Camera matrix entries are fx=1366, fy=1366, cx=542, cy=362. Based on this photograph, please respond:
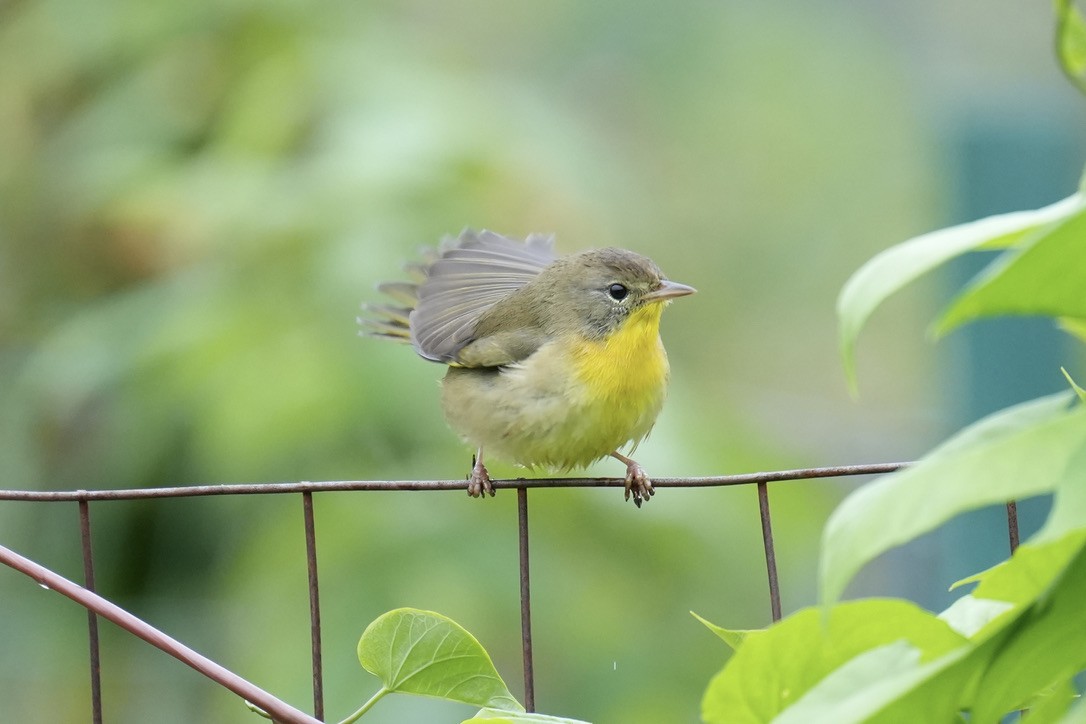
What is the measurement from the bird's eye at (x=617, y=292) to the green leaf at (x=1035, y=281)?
206 centimetres

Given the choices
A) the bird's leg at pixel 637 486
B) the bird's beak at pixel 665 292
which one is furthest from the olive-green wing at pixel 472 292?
the bird's leg at pixel 637 486

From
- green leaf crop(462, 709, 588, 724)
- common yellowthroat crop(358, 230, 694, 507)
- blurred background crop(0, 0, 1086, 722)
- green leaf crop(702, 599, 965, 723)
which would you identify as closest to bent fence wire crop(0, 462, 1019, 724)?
green leaf crop(462, 709, 588, 724)

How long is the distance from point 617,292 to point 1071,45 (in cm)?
204

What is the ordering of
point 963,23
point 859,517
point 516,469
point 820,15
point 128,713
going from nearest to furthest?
1. point 859,517
2. point 516,469
3. point 128,713
4. point 963,23
5. point 820,15

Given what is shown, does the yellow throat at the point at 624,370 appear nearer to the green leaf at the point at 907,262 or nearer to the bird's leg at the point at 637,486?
the bird's leg at the point at 637,486

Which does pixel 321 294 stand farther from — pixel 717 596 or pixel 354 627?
pixel 717 596

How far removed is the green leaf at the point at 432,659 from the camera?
108 centimetres

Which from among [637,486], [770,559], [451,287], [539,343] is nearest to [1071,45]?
[770,559]

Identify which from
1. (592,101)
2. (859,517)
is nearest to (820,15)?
(592,101)

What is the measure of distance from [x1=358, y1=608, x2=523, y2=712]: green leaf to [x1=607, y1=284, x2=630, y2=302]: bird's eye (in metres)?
1.65

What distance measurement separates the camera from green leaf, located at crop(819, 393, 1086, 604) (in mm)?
586

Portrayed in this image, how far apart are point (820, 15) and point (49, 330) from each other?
4271mm

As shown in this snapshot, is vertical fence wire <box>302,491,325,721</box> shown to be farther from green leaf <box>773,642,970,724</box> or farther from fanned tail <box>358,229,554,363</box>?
fanned tail <box>358,229,554,363</box>

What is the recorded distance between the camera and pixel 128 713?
335 centimetres
